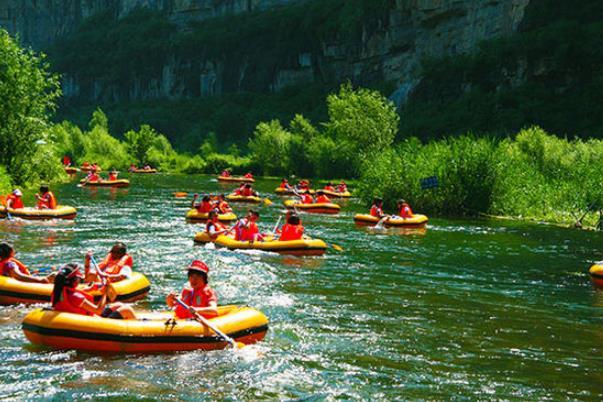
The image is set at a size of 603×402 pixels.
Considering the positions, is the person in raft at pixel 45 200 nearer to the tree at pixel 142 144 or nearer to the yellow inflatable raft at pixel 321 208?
the yellow inflatable raft at pixel 321 208

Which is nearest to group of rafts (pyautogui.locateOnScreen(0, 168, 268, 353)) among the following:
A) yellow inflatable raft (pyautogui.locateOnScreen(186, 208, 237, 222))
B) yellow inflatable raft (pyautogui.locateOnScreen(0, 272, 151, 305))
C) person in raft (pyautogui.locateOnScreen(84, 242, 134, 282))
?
yellow inflatable raft (pyautogui.locateOnScreen(0, 272, 151, 305))

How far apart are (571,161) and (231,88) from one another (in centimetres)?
8389

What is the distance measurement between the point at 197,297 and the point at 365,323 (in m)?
2.52

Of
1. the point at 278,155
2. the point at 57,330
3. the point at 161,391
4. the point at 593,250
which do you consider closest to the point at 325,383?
the point at 161,391

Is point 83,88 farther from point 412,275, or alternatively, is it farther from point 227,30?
point 412,275

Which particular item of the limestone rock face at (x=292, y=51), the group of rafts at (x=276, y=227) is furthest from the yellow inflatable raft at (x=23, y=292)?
the limestone rock face at (x=292, y=51)

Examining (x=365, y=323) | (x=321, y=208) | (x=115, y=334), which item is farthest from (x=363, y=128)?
(x=115, y=334)

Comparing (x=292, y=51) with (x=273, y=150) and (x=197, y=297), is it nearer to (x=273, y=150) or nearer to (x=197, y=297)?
(x=273, y=150)

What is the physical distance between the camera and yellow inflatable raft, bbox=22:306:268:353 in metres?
7.69

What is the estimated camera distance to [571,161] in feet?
95.0

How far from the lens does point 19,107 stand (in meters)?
→ 30.0

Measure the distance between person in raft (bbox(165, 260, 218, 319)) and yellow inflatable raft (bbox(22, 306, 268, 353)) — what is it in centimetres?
→ 31

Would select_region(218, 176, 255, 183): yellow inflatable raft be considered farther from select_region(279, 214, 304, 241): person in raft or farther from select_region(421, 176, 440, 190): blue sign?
select_region(279, 214, 304, 241): person in raft

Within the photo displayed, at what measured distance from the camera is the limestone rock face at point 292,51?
6988cm
